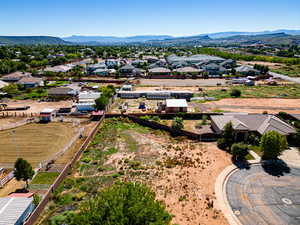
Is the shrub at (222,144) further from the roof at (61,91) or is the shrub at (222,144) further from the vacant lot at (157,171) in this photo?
the roof at (61,91)

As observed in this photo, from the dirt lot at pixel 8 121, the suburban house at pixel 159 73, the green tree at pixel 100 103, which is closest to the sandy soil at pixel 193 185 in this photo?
the green tree at pixel 100 103

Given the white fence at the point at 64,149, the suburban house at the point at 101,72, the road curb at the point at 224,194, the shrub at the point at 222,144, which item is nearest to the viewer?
the road curb at the point at 224,194

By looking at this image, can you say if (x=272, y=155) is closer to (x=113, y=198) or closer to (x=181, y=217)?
(x=181, y=217)

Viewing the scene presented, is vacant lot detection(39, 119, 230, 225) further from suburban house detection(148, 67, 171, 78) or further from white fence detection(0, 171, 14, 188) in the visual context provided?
suburban house detection(148, 67, 171, 78)

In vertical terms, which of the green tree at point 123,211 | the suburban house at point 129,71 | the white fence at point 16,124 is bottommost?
the white fence at point 16,124

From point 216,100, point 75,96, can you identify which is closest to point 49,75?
point 75,96

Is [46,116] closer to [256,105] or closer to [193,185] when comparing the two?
[193,185]

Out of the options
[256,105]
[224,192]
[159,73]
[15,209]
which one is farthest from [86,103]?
[159,73]
